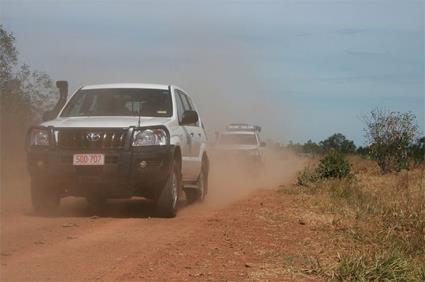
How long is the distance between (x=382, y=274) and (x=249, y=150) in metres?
15.4

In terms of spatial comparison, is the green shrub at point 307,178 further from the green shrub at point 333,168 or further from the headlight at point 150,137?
the headlight at point 150,137

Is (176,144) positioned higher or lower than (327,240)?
higher

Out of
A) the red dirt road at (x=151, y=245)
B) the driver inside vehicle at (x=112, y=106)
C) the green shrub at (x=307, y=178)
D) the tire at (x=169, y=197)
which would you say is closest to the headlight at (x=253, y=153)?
the green shrub at (x=307, y=178)

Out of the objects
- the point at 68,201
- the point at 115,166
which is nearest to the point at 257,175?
the point at 68,201

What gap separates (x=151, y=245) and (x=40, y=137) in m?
2.91

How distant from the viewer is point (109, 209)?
31.9 ft

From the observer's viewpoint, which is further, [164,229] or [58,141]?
[58,141]

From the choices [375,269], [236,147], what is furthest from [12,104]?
[375,269]

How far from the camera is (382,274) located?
5.37 meters

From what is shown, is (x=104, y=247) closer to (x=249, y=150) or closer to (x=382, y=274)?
(x=382, y=274)

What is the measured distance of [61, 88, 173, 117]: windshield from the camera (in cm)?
959

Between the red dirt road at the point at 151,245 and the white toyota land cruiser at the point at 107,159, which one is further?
the white toyota land cruiser at the point at 107,159

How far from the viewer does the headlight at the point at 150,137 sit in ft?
27.8

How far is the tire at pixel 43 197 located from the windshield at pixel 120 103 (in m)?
1.36
